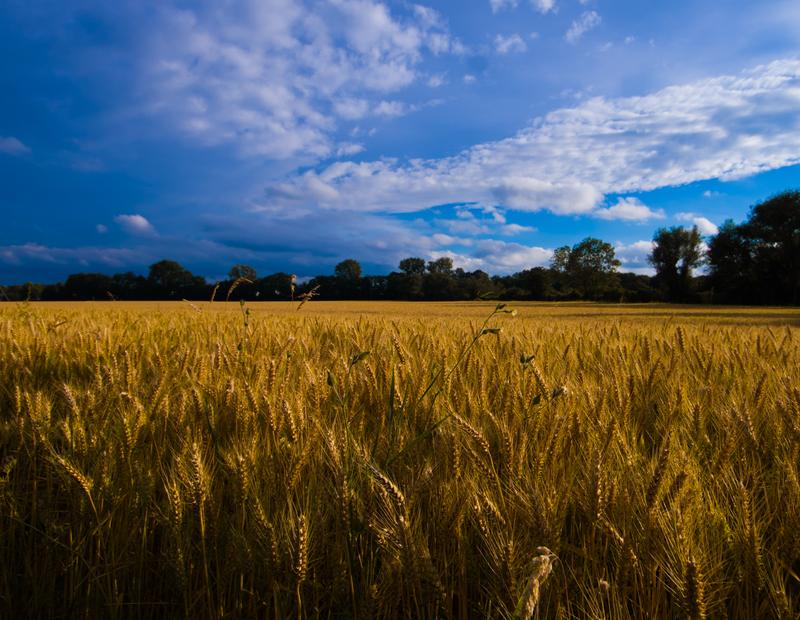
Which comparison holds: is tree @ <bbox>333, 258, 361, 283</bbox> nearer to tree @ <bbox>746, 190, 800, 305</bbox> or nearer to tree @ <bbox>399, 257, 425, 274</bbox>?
tree @ <bbox>399, 257, 425, 274</bbox>

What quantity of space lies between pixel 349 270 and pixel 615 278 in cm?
4368

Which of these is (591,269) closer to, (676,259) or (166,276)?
(676,259)

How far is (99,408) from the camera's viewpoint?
4.77 feet

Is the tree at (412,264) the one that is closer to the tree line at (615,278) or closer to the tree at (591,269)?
the tree line at (615,278)

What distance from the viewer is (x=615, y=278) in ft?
234

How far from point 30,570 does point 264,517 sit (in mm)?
620

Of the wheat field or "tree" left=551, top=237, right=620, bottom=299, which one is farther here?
"tree" left=551, top=237, right=620, bottom=299

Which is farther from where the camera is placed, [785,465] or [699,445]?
[699,445]

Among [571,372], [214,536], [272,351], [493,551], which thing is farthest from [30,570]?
[571,372]

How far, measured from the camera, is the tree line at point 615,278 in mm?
45281

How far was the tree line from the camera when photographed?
45.3 meters

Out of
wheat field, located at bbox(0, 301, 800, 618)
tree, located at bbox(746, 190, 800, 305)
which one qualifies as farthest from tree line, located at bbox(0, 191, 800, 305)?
wheat field, located at bbox(0, 301, 800, 618)

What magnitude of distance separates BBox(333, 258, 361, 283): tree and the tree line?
16cm

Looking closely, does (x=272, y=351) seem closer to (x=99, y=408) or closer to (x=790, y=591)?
(x=99, y=408)
